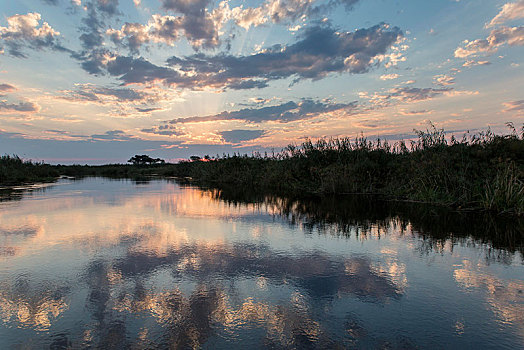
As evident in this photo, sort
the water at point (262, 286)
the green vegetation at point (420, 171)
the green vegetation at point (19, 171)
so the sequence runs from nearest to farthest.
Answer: the water at point (262, 286) < the green vegetation at point (420, 171) < the green vegetation at point (19, 171)

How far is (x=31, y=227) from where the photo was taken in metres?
7.22

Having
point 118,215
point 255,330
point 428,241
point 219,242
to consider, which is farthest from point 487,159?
point 118,215

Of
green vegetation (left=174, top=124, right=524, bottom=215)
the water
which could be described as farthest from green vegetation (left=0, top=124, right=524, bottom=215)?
the water

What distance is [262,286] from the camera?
377 centimetres

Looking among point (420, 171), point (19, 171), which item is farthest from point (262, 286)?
point (19, 171)

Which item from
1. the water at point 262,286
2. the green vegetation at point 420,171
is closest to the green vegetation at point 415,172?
the green vegetation at point 420,171

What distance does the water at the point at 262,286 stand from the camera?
8.81 ft

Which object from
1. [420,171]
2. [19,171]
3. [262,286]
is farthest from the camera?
[19,171]

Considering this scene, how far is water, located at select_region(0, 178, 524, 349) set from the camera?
269 cm

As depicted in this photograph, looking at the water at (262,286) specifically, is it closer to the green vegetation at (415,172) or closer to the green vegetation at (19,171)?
the green vegetation at (415,172)

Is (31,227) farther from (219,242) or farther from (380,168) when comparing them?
(380,168)

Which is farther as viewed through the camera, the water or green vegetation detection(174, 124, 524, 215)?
green vegetation detection(174, 124, 524, 215)

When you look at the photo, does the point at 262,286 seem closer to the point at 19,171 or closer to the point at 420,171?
the point at 420,171

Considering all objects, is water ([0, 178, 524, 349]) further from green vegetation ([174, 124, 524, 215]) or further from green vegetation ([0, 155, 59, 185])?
green vegetation ([0, 155, 59, 185])
